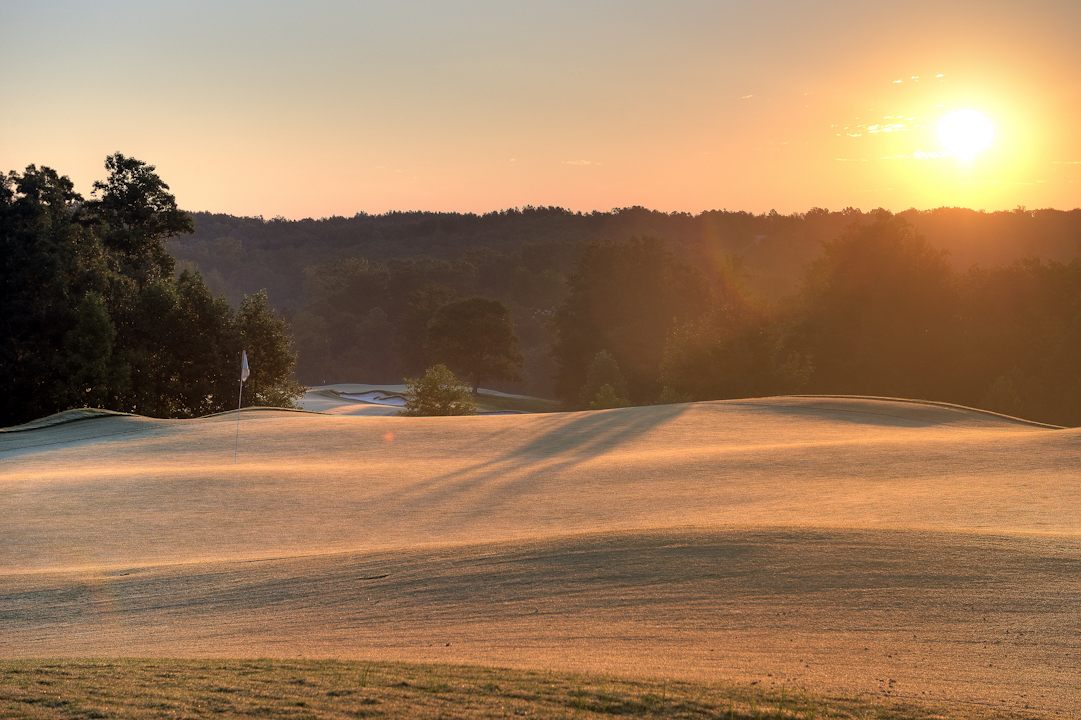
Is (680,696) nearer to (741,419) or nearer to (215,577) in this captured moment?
(215,577)

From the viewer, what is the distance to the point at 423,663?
250 inches

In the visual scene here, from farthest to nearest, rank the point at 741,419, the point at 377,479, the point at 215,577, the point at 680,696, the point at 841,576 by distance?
1. the point at 741,419
2. the point at 377,479
3. the point at 215,577
4. the point at 841,576
5. the point at 680,696

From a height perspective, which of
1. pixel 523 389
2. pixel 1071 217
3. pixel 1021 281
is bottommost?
pixel 523 389

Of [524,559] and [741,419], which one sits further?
[741,419]

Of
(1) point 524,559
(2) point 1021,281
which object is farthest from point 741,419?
(2) point 1021,281

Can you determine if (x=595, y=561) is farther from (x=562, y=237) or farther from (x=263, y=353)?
(x=562, y=237)

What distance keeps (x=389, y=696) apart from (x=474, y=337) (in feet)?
218

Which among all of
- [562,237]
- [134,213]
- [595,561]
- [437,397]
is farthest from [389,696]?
[562,237]

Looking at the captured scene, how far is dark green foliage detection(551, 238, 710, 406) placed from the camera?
70312 mm

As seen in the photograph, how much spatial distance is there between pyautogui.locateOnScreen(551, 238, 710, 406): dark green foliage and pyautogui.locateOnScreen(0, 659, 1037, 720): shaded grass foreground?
63543 mm

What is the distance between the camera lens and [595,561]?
30.4 ft

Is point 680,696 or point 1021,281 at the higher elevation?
point 1021,281

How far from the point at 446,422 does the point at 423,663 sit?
18766 millimetres

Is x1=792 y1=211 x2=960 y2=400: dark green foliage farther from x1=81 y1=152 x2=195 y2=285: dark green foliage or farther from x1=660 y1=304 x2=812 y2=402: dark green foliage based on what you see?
x1=81 y1=152 x2=195 y2=285: dark green foliage
